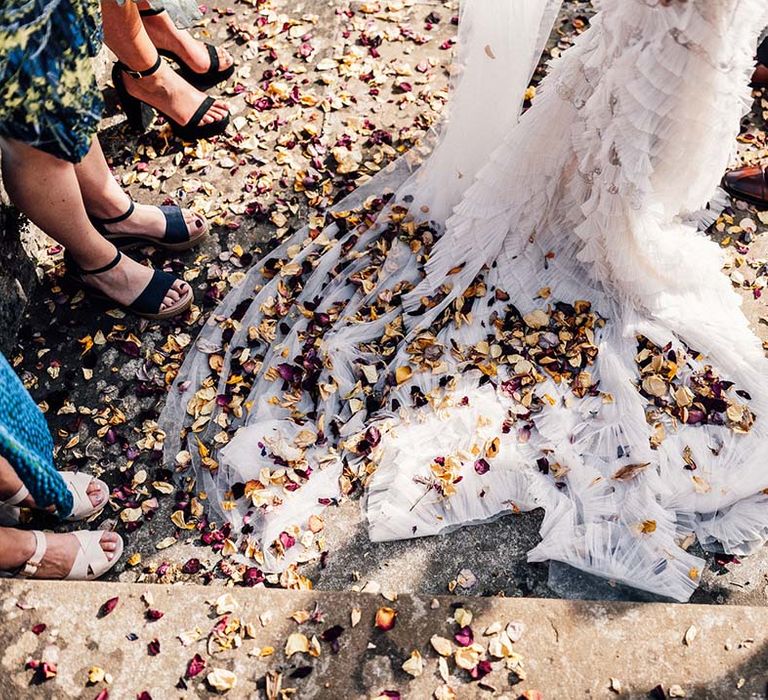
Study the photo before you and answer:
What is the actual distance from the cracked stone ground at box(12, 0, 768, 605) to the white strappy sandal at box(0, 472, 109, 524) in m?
0.06

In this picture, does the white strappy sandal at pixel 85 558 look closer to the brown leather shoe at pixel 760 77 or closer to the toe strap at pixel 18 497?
the toe strap at pixel 18 497

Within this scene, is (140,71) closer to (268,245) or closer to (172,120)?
(172,120)

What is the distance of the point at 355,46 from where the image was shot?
348 centimetres

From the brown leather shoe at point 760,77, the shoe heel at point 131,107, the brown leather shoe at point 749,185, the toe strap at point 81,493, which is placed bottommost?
the toe strap at point 81,493

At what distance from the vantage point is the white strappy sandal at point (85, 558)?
6.95 ft

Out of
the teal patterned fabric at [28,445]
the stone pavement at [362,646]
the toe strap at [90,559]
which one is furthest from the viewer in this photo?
the toe strap at [90,559]

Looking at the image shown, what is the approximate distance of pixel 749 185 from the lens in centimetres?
294

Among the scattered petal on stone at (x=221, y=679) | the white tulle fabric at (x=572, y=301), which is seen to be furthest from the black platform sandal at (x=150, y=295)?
the scattered petal on stone at (x=221, y=679)

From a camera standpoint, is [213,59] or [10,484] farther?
[213,59]

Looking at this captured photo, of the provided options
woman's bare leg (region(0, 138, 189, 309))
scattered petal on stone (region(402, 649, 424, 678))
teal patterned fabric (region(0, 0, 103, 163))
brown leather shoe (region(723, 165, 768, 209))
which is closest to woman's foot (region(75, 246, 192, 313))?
woman's bare leg (region(0, 138, 189, 309))

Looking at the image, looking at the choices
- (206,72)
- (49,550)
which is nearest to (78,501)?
(49,550)

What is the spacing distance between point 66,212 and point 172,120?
0.91 m

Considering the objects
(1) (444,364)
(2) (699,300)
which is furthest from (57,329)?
(2) (699,300)

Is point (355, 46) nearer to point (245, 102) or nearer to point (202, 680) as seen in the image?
point (245, 102)
